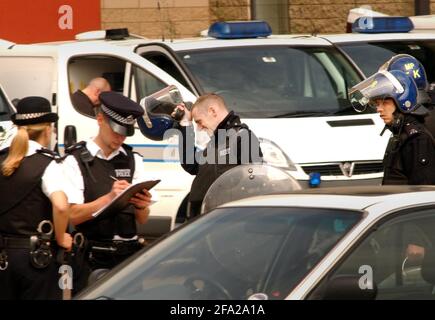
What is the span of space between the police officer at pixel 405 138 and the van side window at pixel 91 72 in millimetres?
3162

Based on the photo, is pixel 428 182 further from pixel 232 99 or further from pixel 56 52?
pixel 56 52

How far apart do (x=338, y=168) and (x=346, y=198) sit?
476 centimetres

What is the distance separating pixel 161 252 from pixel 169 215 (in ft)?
15.0

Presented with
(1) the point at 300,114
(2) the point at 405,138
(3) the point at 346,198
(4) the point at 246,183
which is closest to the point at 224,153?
(4) the point at 246,183

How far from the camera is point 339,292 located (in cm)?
519

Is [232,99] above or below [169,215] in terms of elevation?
above

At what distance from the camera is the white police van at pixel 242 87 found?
10.8 m

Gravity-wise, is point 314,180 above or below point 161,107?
below

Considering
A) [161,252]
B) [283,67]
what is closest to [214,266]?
[161,252]

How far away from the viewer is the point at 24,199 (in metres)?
7.40

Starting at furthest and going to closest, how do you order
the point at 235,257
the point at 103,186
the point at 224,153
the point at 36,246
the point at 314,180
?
the point at 314,180 < the point at 224,153 < the point at 103,186 < the point at 36,246 < the point at 235,257

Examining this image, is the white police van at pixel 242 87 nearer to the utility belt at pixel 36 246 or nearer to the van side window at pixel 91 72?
the van side window at pixel 91 72

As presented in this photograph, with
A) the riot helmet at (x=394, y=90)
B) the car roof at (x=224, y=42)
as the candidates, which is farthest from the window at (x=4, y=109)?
the riot helmet at (x=394, y=90)

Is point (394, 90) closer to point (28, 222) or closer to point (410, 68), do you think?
point (410, 68)
